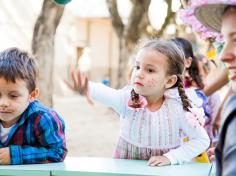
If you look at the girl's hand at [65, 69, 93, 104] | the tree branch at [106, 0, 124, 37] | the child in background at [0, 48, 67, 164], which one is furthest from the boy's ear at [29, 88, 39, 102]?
the tree branch at [106, 0, 124, 37]

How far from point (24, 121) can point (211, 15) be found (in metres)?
1.19

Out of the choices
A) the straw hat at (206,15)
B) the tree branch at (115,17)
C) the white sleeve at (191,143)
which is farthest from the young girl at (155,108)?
the tree branch at (115,17)

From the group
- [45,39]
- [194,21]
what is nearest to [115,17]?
[45,39]

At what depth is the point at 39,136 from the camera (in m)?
2.42

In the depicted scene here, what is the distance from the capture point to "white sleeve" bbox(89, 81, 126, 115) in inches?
97.9

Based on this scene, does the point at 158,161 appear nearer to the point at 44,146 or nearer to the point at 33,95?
the point at 44,146

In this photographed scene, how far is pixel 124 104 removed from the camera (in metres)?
2.65

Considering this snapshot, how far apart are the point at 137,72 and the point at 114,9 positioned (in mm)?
12090

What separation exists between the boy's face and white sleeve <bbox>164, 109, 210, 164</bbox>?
0.76 meters

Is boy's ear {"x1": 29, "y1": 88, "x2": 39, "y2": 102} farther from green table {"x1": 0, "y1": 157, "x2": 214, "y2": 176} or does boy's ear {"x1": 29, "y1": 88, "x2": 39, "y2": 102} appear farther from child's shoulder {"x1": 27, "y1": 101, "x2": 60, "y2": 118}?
green table {"x1": 0, "y1": 157, "x2": 214, "y2": 176}

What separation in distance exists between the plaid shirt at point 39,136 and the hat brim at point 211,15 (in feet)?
3.40

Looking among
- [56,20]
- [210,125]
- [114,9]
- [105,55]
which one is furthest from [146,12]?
[105,55]

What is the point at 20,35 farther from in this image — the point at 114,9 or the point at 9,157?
the point at 9,157

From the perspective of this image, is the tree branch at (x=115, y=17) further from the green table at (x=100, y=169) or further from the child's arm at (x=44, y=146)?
the green table at (x=100, y=169)
